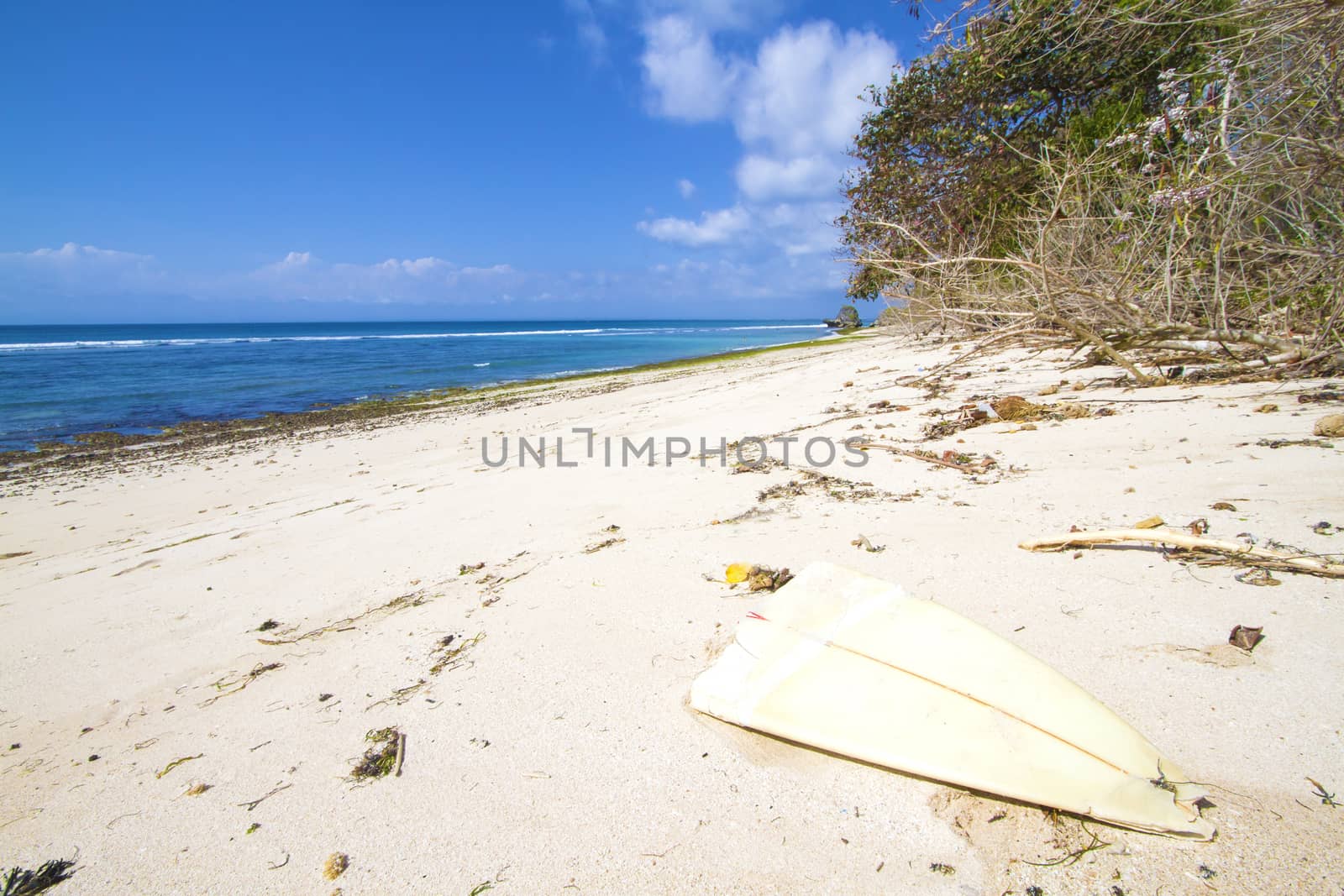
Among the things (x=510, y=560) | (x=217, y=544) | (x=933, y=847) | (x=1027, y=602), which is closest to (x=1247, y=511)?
(x=1027, y=602)

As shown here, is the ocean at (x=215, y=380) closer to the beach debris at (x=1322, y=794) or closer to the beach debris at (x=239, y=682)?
the beach debris at (x=239, y=682)

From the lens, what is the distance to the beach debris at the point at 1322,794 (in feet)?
4.10

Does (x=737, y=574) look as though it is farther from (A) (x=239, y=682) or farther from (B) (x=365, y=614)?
(A) (x=239, y=682)

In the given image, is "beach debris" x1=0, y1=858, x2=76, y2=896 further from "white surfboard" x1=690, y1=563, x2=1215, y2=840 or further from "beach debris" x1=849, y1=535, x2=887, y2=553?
"beach debris" x1=849, y1=535, x2=887, y2=553

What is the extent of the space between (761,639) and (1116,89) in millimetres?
12428

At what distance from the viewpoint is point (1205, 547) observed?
2305mm

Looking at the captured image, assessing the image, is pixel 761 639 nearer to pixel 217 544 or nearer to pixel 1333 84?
pixel 1333 84

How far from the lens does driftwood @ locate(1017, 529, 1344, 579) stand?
2.13m

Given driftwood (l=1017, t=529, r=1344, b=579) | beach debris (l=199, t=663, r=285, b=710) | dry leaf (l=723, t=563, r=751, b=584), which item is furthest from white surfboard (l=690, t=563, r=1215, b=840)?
beach debris (l=199, t=663, r=285, b=710)

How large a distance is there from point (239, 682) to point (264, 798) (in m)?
0.96

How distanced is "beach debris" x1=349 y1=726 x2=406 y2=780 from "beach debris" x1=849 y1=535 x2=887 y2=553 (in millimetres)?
2063

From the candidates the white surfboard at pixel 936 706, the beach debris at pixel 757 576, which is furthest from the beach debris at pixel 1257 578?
the beach debris at pixel 757 576

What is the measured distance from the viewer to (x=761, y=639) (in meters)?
1.91

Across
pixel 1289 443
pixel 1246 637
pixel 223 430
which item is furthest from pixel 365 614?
pixel 223 430
